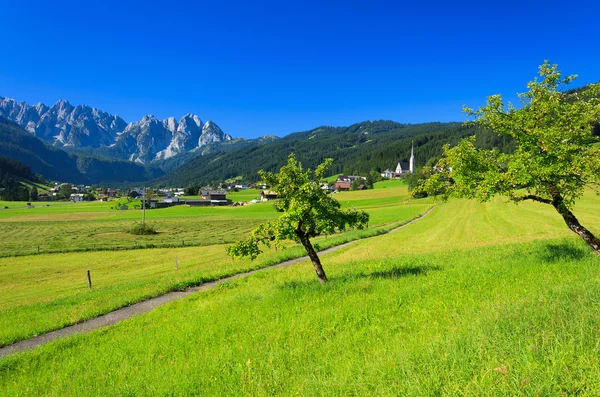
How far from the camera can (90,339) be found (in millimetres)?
13914

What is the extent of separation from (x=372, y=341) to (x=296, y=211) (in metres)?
7.97

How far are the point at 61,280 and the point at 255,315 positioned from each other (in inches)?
1195

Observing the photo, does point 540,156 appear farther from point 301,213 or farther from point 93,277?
point 93,277

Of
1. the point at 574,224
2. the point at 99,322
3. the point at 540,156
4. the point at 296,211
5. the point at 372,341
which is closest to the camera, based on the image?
the point at 372,341

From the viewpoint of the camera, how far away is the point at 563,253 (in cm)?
1509

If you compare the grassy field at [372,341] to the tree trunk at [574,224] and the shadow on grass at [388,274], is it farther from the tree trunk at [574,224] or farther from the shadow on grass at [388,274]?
the tree trunk at [574,224]

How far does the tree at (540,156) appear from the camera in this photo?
1349 centimetres

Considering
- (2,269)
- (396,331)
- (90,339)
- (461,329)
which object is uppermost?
(461,329)

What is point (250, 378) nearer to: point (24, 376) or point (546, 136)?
point (24, 376)

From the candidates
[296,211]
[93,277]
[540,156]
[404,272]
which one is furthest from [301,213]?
[93,277]

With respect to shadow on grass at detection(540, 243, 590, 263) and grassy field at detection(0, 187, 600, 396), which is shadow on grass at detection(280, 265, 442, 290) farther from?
shadow on grass at detection(540, 243, 590, 263)

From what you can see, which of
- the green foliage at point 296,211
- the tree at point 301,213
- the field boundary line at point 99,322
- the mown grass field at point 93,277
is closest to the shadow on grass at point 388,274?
the tree at point 301,213

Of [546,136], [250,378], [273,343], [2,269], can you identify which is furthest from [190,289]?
[2,269]

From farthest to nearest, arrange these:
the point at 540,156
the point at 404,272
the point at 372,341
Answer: the point at 404,272, the point at 540,156, the point at 372,341
